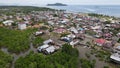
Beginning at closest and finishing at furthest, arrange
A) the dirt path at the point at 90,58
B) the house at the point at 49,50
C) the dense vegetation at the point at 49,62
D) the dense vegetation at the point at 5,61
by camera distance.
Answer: the dense vegetation at the point at 49,62, the dense vegetation at the point at 5,61, the dirt path at the point at 90,58, the house at the point at 49,50

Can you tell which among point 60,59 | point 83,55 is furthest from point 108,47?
point 60,59

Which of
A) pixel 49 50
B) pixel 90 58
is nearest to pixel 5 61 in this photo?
pixel 49 50

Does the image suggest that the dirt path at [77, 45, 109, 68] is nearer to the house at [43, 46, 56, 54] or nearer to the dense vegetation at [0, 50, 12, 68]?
the house at [43, 46, 56, 54]

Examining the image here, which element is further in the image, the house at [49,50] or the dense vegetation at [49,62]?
the house at [49,50]

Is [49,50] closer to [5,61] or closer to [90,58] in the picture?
[90,58]

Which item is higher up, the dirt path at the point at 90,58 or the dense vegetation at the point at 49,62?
the dense vegetation at the point at 49,62

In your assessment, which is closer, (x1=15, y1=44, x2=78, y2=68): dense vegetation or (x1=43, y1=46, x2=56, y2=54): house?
(x1=15, y1=44, x2=78, y2=68): dense vegetation

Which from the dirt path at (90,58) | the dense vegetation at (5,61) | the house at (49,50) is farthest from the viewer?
the house at (49,50)

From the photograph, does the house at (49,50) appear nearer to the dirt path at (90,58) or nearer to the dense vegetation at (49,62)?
the dense vegetation at (49,62)

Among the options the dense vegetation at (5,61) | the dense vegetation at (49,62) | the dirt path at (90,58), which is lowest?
the dirt path at (90,58)

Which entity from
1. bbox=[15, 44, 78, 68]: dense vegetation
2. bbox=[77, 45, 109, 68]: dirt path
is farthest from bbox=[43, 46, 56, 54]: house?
bbox=[77, 45, 109, 68]: dirt path

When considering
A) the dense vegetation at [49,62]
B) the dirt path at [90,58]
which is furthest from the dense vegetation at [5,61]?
the dirt path at [90,58]

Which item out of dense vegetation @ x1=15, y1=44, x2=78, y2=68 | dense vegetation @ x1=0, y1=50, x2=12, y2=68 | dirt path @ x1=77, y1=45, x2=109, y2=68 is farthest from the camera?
dirt path @ x1=77, y1=45, x2=109, y2=68
